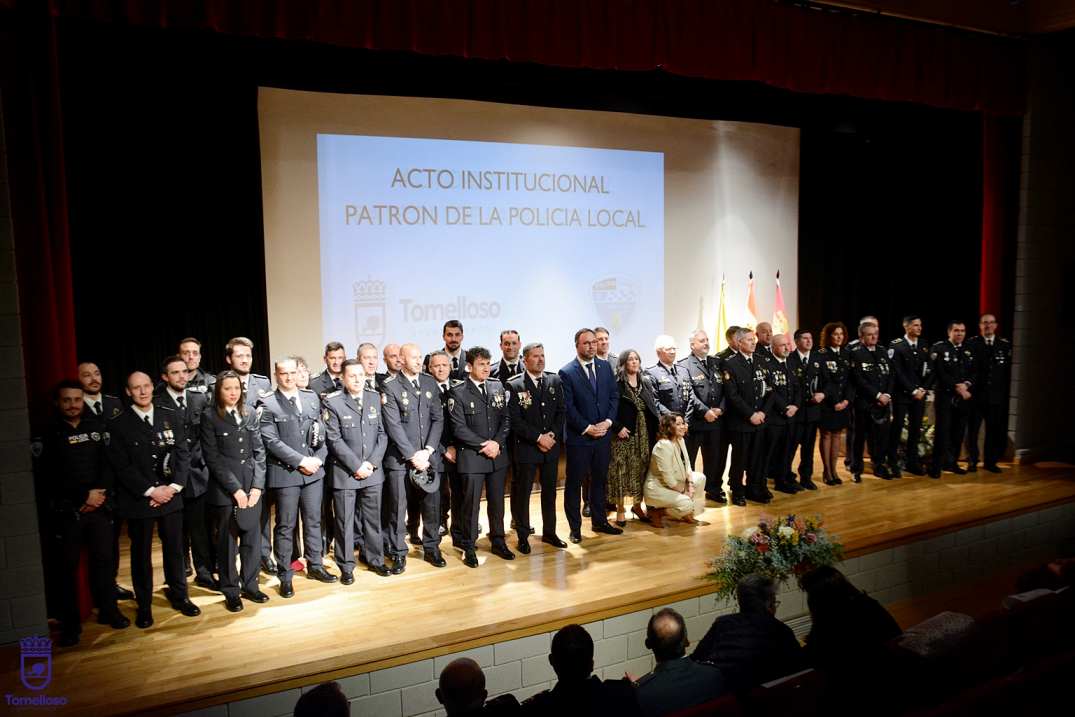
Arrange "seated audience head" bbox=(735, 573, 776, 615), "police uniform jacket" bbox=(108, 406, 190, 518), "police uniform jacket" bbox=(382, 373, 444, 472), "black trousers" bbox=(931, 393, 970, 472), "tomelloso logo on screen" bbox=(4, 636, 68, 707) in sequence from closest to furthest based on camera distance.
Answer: "seated audience head" bbox=(735, 573, 776, 615) < "tomelloso logo on screen" bbox=(4, 636, 68, 707) < "police uniform jacket" bbox=(108, 406, 190, 518) < "police uniform jacket" bbox=(382, 373, 444, 472) < "black trousers" bbox=(931, 393, 970, 472)

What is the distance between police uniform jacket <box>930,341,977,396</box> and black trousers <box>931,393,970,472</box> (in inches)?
3.2

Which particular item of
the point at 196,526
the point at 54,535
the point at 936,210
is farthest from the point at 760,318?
the point at 54,535

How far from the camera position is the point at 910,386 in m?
6.84

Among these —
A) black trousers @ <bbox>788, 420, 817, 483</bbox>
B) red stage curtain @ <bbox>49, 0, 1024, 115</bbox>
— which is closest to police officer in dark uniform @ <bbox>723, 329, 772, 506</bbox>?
black trousers @ <bbox>788, 420, 817, 483</bbox>

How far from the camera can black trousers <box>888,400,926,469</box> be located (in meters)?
6.94

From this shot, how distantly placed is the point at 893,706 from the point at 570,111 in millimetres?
5397

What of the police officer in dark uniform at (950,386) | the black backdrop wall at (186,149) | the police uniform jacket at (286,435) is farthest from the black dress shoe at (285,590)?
the police officer in dark uniform at (950,386)

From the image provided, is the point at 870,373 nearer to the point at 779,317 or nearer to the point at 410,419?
the point at 779,317

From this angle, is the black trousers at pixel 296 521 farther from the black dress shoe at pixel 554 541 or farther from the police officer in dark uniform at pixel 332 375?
the black dress shoe at pixel 554 541

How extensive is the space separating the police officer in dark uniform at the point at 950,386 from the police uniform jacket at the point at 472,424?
3996mm

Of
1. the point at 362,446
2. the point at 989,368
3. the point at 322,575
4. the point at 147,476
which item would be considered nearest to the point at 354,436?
the point at 362,446

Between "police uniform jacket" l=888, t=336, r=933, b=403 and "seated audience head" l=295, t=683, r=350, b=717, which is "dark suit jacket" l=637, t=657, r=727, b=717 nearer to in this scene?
"seated audience head" l=295, t=683, r=350, b=717

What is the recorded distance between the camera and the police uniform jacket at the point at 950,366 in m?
6.95

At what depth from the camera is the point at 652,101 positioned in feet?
24.4
